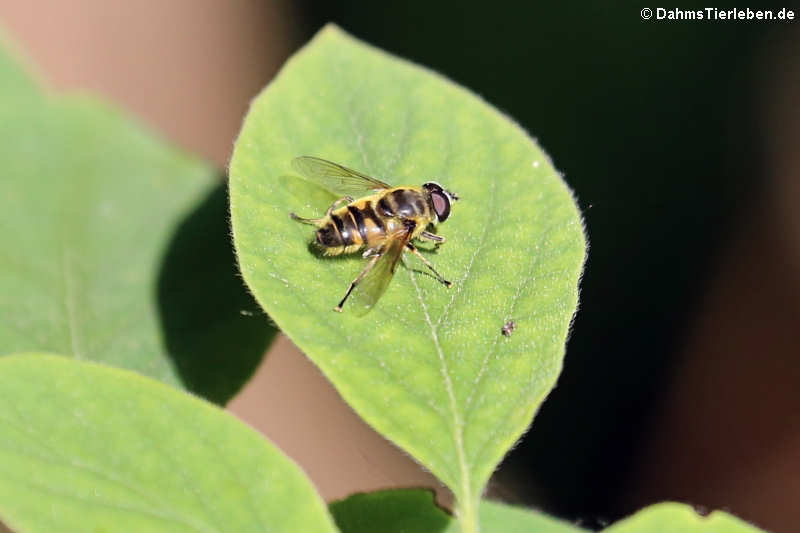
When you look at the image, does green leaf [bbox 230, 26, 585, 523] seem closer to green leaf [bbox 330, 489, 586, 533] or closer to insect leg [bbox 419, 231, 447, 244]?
insect leg [bbox 419, 231, 447, 244]

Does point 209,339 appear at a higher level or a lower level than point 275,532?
lower

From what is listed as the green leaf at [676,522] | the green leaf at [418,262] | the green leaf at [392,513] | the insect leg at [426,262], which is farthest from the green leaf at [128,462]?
the insect leg at [426,262]

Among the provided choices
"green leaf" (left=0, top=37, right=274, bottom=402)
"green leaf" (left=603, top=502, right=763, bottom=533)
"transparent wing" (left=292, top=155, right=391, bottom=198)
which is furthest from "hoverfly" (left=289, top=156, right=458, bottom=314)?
"green leaf" (left=603, top=502, right=763, bottom=533)

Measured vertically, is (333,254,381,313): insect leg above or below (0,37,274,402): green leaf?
above

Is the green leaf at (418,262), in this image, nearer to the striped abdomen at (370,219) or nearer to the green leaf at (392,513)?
the striped abdomen at (370,219)

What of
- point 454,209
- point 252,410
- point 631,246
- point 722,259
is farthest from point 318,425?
point 454,209

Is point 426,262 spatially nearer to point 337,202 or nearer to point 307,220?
point 307,220

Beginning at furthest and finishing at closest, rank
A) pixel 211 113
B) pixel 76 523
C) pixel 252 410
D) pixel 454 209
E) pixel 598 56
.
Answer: pixel 211 113
pixel 598 56
pixel 252 410
pixel 454 209
pixel 76 523

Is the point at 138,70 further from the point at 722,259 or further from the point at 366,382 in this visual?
the point at 366,382
